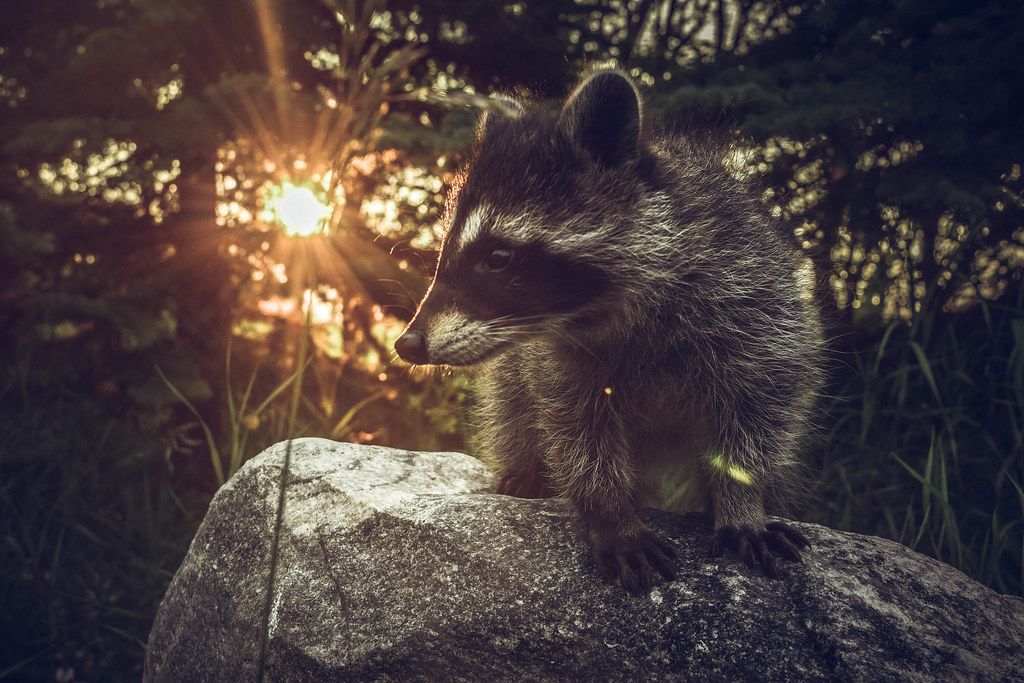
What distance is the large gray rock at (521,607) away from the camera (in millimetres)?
2164

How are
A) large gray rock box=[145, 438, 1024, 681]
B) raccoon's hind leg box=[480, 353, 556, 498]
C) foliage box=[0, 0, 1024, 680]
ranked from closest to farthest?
large gray rock box=[145, 438, 1024, 681] → raccoon's hind leg box=[480, 353, 556, 498] → foliage box=[0, 0, 1024, 680]

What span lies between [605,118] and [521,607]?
1632 mm

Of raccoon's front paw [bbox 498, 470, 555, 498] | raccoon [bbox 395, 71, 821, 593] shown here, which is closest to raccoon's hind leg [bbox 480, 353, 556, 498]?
raccoon's front paw [bbox 498, 470, 555, 498]

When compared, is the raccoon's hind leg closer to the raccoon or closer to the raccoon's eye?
the raccoon

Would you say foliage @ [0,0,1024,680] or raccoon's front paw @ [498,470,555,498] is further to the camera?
foliage @ [0,0,1024,680]

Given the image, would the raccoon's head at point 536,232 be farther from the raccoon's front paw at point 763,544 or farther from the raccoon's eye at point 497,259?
the raccoon's front paw at point 763,544

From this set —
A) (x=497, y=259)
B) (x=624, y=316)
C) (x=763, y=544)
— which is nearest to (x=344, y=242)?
(x=497, y=259)

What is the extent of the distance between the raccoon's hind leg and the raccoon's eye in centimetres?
67

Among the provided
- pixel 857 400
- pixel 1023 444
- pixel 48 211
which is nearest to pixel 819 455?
pixel 857 400

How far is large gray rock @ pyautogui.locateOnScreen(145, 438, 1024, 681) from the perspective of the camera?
216 cm

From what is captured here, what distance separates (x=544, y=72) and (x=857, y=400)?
111 inches

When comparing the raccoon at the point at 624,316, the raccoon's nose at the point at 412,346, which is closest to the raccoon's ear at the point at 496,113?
the raccoon at the point at 624,316

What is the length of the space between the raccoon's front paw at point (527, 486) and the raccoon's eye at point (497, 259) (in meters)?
1.08

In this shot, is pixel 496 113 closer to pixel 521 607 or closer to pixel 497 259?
pixel 497 259
